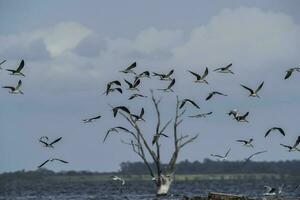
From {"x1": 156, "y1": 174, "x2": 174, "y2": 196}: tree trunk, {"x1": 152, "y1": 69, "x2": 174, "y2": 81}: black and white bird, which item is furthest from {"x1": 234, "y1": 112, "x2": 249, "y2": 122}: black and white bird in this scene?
{"x1": 156, "y1": 174, "x2": 174, "y2": 196}: tree trunk

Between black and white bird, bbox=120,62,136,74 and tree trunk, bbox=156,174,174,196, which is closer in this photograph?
black and white bird, bbox=120,62,136,74

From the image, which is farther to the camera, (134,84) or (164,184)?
(164,184)

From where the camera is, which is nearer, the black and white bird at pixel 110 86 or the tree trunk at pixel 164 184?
the black and white bird at pixel 110 86

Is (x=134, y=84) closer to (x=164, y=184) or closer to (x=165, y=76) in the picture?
(x=165, y=76)

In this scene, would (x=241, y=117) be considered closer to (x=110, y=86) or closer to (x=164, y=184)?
(x=110, y=86)

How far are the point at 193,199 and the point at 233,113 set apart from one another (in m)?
10.1

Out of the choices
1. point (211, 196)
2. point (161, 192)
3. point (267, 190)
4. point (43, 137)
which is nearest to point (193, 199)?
point (211, 196)

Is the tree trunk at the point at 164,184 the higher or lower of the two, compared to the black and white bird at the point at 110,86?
lower

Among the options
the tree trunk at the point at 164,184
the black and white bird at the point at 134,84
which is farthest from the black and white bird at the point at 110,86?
the tree trunk at the point at 164,184

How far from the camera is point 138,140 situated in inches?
2879

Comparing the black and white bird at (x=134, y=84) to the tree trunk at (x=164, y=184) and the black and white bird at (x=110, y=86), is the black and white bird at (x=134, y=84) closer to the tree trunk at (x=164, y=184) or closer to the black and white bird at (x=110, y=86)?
the black and white bird at (x=110, y=86)

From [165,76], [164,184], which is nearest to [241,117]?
[165,76]

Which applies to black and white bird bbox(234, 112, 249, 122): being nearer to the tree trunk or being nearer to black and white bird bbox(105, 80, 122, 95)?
black and white bird bbox(105, 80, 122, 95)

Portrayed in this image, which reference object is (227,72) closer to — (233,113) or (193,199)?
(233,113)
